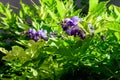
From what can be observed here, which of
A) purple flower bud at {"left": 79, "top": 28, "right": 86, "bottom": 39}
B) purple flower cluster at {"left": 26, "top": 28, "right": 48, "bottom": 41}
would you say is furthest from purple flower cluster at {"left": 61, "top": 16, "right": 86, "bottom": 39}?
purple flower cluster at {"left": 26, "top": 28, "right": 48, "bottom": 41}

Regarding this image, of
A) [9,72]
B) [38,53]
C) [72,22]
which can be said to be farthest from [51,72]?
[9,72]

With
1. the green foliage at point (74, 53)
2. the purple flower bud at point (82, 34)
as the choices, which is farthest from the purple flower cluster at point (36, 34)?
the purple flower bud at point (82, 34)

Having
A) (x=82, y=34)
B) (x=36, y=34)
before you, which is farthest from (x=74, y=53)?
(x=36, y=34)

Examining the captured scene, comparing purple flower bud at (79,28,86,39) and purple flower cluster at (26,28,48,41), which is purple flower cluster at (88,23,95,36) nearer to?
purple flower bud at (79,28,86,39)

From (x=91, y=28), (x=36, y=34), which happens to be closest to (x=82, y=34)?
(x=91, y=28)

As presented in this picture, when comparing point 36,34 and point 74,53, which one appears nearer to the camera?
point 74,53

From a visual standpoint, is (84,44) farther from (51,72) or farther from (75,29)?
(51,72)

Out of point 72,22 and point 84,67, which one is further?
point 84,67

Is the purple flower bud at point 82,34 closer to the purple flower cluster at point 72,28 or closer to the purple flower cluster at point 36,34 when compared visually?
the purple flower cluster at point 72,28

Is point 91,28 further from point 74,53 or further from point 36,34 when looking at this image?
point 36,34
